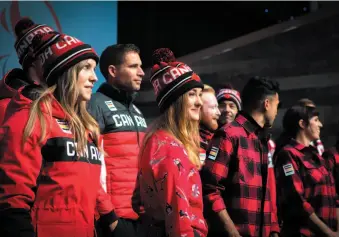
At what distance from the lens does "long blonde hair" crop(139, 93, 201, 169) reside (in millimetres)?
2830

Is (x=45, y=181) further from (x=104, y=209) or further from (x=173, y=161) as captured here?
(x=173, y=161)

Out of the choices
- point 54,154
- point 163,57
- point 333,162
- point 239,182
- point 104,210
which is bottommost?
point 333,162

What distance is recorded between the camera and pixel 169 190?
254 cm

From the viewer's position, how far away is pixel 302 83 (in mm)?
8273

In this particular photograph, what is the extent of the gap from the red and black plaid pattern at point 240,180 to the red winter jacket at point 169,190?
0.71 m

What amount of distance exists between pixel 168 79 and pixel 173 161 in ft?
1.95

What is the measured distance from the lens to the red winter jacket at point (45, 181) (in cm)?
217

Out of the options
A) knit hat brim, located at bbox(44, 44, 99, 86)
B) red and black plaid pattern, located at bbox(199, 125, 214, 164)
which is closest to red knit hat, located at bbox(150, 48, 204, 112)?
knit hat brim, located at bbox(44, 44, 99, 86)

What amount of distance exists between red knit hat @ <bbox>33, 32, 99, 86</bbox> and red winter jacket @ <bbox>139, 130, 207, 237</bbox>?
56cm

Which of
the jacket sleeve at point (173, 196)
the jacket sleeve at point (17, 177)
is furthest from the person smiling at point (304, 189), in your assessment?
the jacket sleeve at point (17, 177)

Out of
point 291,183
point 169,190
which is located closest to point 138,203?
point 169,190

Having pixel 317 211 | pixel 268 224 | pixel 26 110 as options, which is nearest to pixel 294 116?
pixel 317 211

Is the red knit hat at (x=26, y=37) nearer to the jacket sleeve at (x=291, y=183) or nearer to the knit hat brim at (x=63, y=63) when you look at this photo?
the knit hat brim at (x=63, y=63)

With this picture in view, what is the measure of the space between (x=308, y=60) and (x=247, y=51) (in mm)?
1041
